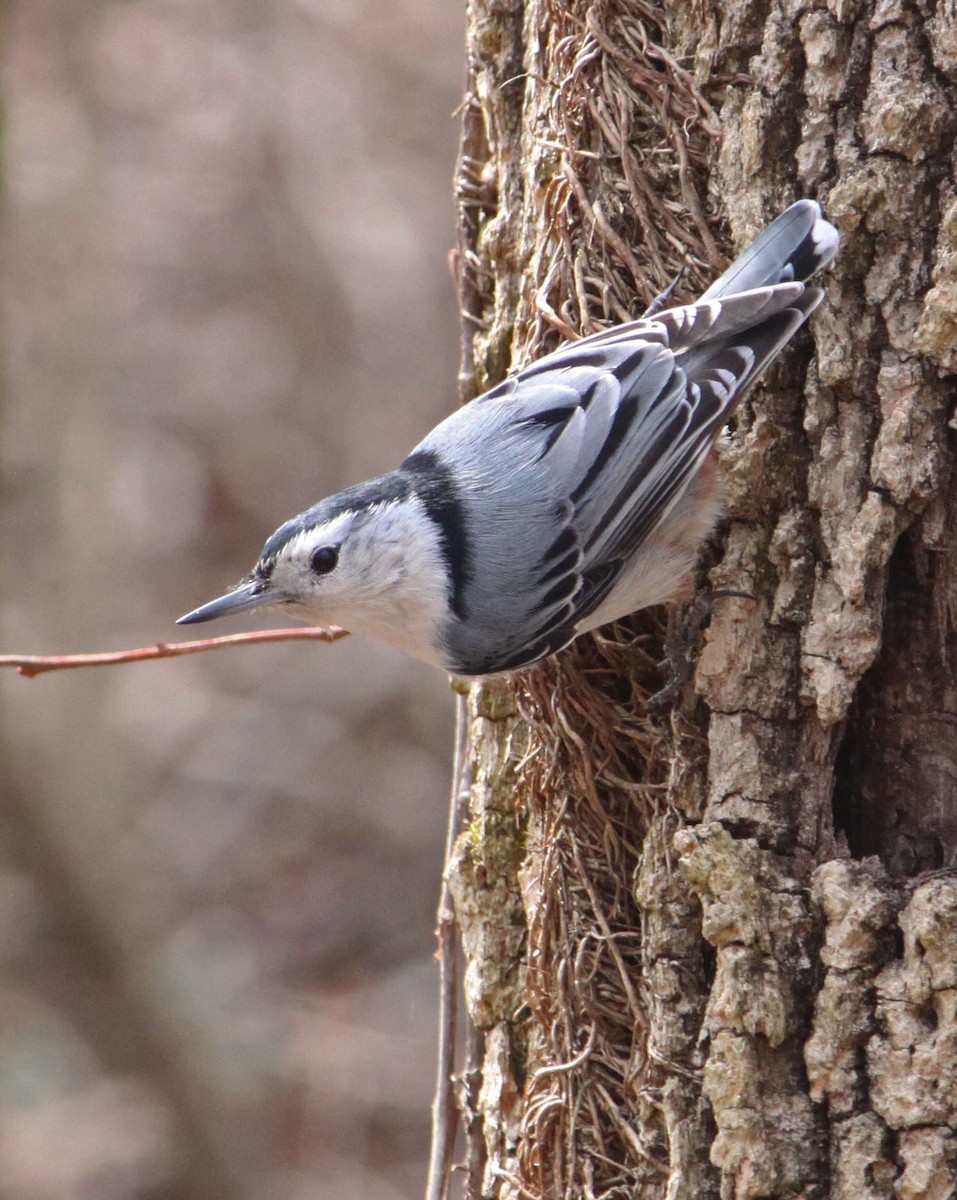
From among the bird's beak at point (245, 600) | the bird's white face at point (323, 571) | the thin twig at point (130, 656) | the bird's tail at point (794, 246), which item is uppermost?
the bird's tail at point (794, 246)

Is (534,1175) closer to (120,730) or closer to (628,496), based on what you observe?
(628,496)

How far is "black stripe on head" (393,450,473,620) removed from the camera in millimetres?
2467

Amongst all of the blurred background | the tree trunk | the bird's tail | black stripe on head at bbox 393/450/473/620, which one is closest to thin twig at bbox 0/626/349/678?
black stripe on head at bbox 393/450/473/620

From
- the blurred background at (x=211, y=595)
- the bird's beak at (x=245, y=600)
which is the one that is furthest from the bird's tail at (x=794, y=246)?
the blurred background at (x=211, y=595)

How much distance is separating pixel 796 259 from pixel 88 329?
3.84 meters

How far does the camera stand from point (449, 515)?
8.13ft

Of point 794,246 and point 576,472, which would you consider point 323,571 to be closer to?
point 576,472

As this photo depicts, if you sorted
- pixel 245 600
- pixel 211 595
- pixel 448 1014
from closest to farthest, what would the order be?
pixel 245 600 < pixel 448 1014 < pixel 211 595

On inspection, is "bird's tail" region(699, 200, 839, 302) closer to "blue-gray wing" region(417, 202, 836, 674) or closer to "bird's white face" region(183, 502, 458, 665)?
"blue-gray wing" region(417, 202, 836, 674)

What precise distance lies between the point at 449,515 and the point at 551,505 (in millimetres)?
196

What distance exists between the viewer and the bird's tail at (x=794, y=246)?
6.78 ft

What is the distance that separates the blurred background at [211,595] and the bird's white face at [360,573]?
2669 mm

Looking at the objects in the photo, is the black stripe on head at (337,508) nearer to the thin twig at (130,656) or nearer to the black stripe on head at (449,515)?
the black stripe on head at (449,515)

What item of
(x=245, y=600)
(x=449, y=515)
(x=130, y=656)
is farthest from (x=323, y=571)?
(x=130, y=656)
